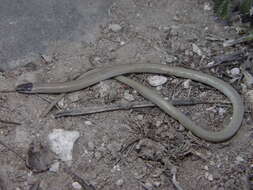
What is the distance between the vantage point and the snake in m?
4.96

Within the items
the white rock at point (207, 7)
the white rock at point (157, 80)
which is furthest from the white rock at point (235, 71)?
the white rock at point (207, 7)

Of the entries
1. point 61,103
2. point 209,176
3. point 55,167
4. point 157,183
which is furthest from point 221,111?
point 55,167

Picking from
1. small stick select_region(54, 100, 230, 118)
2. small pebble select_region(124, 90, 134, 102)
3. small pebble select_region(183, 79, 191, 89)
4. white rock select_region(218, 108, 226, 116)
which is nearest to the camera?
small stick select_region(54, 100, 230, 118)

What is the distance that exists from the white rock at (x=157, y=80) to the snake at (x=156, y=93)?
7cm

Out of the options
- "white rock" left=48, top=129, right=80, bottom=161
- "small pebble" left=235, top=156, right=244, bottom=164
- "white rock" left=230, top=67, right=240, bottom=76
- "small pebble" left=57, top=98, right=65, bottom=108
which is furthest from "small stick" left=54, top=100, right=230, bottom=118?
"small pebble" left=235, top=156, right=244, bottom=164

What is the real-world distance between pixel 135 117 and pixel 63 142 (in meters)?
1.02

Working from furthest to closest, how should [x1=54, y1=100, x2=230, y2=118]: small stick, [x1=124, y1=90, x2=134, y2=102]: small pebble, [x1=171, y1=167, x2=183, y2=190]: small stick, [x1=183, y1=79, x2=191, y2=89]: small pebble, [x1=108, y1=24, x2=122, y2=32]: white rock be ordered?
[x1=108, y1=24, x2=122, y2=32]: white rock < [x1=183, y1=79, x2=191, y2=89]: small pebble < [x1=124, y1=90, x2=134, y2=102]: small pebble < [x1=54, y1=100, x2=230, y2=118]: small stick < [x1=171, y1=167, x2=183, y2=190]: small stick

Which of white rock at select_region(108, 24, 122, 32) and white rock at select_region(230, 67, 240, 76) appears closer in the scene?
white rock at select_region(230, 67, 240, 76)

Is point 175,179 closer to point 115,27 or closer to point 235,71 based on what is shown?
point 235,71

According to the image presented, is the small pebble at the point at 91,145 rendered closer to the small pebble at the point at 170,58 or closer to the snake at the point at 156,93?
the snake at the point at 156,93

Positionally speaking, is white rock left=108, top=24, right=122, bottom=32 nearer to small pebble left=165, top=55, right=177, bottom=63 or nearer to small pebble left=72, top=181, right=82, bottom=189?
small pebble left=165, top=55, right=177, bottom=63

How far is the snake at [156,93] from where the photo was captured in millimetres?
4961

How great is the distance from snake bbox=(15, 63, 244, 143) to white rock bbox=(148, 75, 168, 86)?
7cm

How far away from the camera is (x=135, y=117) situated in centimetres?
517
